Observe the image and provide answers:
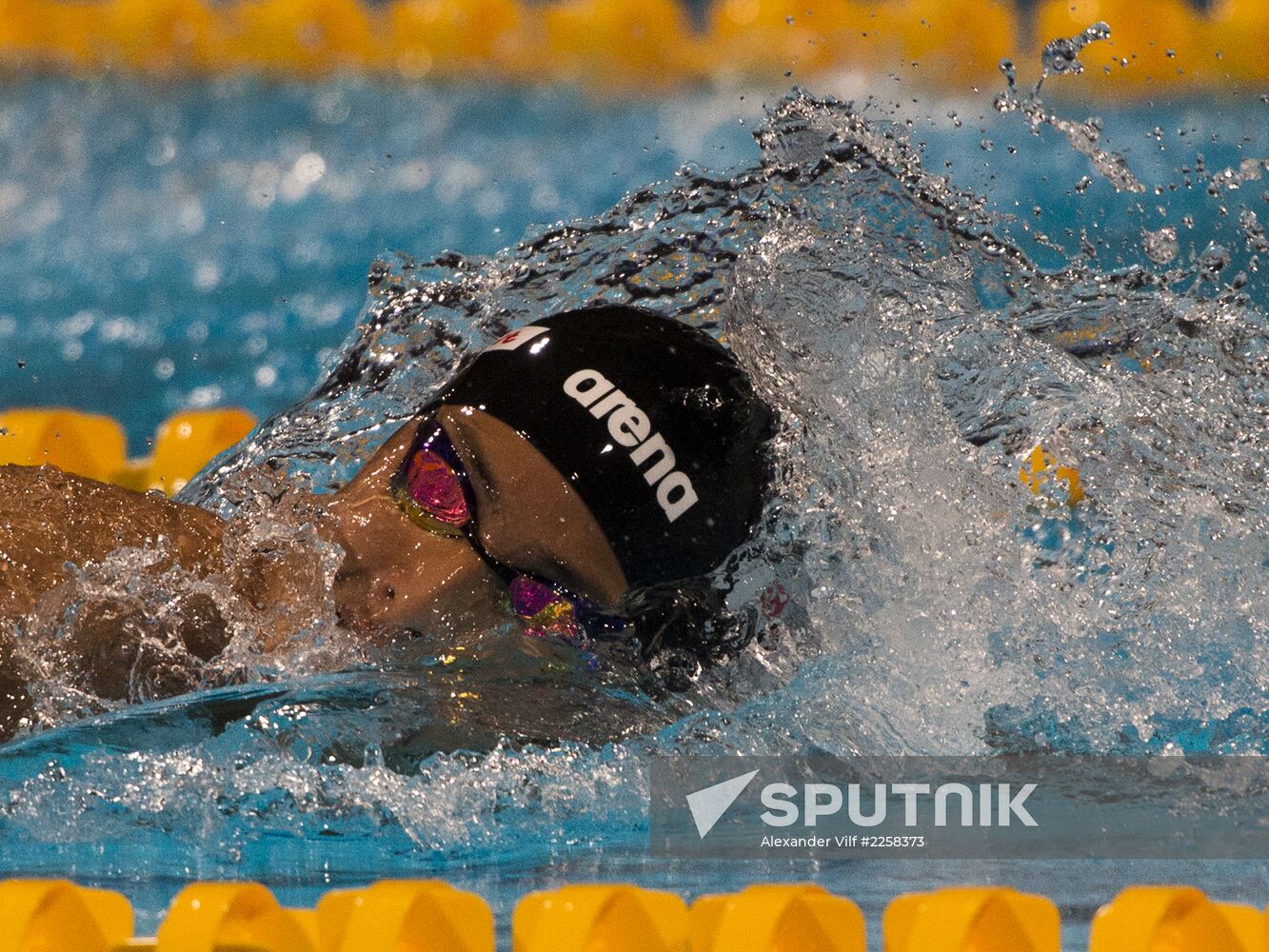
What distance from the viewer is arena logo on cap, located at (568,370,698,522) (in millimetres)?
1820

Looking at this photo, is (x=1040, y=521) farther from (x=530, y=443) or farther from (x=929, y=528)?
(x=530, y=443)

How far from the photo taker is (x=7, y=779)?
1593 millimetres

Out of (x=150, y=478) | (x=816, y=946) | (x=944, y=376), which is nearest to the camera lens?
(x=816, y=946)

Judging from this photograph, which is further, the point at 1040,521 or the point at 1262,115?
the point at 1262,115

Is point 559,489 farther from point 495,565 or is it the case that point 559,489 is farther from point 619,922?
point 619,922

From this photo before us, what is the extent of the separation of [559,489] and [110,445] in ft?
7.89

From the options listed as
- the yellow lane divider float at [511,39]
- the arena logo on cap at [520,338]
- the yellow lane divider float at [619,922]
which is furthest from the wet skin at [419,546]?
the yellow lane divider float at [511,39]

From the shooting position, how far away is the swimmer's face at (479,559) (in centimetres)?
180

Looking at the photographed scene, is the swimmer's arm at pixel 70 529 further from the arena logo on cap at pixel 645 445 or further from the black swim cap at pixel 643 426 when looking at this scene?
the arena logo on cap at pixel 645 445

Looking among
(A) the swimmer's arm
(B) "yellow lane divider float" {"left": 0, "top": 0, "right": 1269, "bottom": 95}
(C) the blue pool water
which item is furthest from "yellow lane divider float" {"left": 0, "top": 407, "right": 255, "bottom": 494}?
(B) "yellow lane divider float" {"left": 0, "top": 0, "right": 1269, "bottom": 95}

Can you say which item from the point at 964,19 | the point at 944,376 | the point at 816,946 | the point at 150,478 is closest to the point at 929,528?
the point at 944,376

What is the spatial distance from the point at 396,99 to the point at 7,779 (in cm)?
514

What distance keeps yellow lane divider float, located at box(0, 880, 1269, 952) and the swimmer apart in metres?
0.56

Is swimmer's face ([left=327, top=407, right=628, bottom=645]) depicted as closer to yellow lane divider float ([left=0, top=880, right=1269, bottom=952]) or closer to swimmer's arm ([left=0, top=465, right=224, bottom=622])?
swimmer's arm ([left=0, top=465, right=224, bottom=622])
